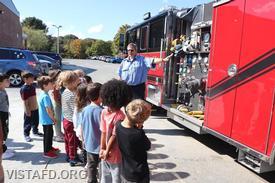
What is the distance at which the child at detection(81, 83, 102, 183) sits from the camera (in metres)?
3.54

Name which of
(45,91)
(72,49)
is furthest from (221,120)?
(72,49)

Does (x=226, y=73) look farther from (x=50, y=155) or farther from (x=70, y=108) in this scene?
(x=50, y=155)

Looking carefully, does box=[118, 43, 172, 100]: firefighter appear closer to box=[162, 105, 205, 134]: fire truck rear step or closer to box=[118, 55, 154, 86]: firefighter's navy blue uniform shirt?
box=[118, 55, 154, 86]: firefighter's navy blue uniform shirt

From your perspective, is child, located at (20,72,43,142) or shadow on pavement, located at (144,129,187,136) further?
shadow on pavement, located at (144,129,187,136)

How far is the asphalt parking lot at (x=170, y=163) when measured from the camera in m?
4.46

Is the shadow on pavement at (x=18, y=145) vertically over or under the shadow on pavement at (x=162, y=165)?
under

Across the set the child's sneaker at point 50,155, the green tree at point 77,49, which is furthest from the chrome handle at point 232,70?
the green tree at point 77,49

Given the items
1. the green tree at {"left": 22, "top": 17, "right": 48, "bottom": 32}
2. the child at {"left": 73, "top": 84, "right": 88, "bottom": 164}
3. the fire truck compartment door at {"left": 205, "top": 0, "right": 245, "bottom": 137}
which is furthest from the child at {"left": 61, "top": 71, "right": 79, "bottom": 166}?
the green tree at {"left": 22, "top": 17, "right": 48, "bottom": 32}

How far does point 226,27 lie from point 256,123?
1682 millimetres

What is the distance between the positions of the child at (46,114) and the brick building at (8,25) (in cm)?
2845

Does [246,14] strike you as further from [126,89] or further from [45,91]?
[45,91]

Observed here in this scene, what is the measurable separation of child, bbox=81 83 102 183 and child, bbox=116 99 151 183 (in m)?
0.72

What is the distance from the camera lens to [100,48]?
343 ft

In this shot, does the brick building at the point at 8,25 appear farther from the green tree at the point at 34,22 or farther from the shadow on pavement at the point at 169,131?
the green tree at the point at 34,22
